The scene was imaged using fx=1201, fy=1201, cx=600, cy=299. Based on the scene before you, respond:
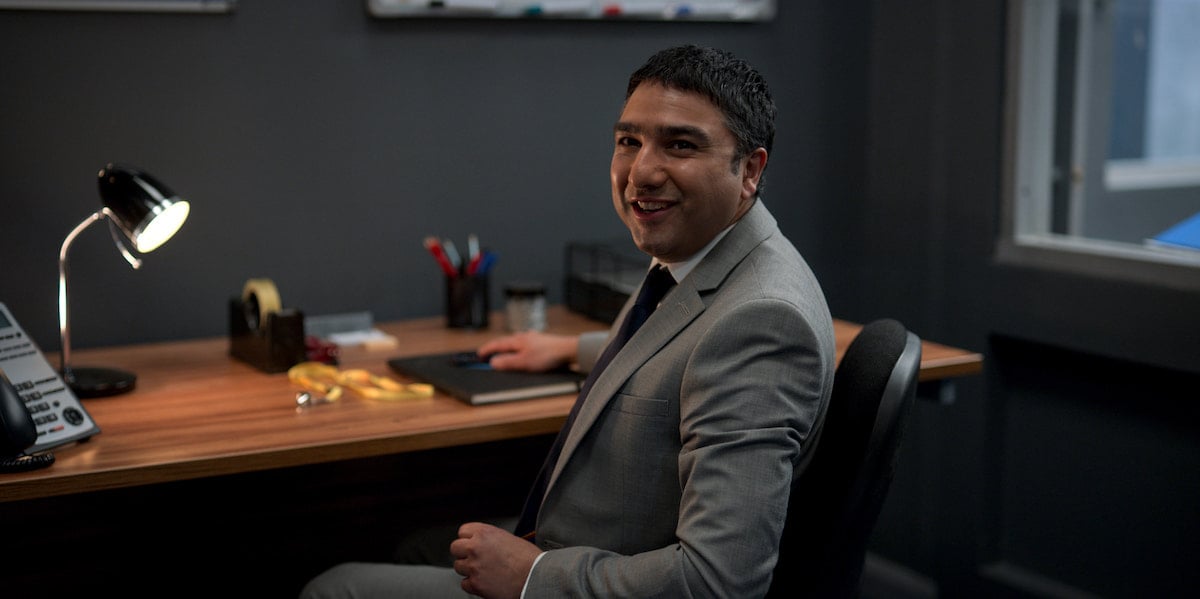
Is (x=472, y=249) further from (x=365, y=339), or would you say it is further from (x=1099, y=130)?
(x=1099, y=130)

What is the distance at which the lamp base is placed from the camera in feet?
6.36

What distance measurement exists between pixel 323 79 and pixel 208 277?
1.52ft

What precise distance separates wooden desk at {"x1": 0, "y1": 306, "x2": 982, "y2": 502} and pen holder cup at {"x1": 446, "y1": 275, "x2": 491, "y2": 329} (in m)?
0.25

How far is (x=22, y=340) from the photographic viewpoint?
1.82m

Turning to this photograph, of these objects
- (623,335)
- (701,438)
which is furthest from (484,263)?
(701,438)

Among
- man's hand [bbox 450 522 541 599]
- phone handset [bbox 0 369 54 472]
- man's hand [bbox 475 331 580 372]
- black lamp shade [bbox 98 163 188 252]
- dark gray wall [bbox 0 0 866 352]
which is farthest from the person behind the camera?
dark gray wall [bbox 0 0 866 352]

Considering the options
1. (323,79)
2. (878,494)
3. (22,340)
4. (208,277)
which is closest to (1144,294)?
(878,494)

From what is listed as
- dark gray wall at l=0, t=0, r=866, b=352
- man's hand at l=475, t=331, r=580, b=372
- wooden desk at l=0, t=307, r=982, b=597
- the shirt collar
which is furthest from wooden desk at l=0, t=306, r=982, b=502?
the shirt collar

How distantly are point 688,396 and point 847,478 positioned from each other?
25cm

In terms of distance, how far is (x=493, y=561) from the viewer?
1.45 metres

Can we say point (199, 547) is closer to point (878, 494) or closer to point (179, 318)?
point (179, 318)

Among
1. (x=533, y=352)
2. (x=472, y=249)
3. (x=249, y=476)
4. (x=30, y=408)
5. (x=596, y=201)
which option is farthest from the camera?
(x=596, y=201)

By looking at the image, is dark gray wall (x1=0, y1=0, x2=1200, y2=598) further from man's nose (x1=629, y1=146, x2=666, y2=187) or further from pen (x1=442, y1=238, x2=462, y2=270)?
man's nose (x1=629, y1=146, x2=666, y2=187)

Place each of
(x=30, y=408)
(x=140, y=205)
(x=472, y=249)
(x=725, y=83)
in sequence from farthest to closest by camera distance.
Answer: (x=472, y=249), (x=140, y=205), (x=30, y=408), (x=725, y=83)
